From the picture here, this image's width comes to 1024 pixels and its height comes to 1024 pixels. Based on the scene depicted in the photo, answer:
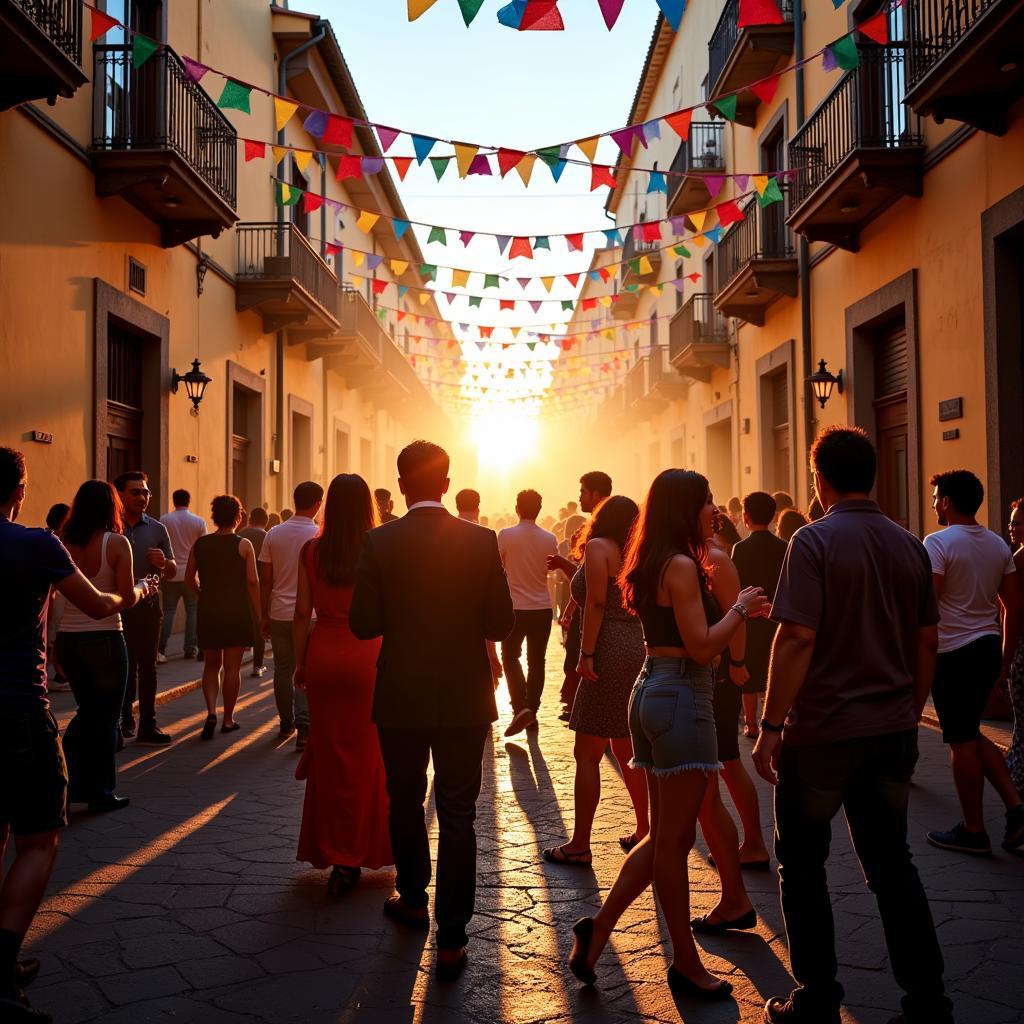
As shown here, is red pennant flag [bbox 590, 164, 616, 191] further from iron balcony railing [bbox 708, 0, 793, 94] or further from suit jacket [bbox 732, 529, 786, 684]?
suit jacket [bbox 732, 529, 786, 684]

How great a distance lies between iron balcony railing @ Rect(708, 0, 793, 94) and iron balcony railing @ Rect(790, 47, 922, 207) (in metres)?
3.29

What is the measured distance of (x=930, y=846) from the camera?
5.61 metres

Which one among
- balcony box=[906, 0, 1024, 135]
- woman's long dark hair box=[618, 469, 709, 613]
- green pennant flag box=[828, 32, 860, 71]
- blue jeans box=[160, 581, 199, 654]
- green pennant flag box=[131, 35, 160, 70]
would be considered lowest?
blue jeans box=[160, 581, 199, 654]

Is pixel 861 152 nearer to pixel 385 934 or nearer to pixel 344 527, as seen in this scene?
pixel 344 527

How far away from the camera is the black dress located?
354 inches

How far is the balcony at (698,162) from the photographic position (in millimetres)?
20206

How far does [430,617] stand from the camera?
4.27 meters

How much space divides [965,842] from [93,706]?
4.73m

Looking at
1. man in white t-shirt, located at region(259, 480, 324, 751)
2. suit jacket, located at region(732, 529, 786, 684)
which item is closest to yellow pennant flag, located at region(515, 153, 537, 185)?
man in white t-shirt, located at region(259, 480, 324, 751)

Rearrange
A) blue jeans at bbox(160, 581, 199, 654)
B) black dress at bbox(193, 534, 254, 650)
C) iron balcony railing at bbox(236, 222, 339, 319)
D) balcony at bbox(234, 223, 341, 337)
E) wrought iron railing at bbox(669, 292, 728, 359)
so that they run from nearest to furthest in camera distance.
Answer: black dress at bbox(193, 534, 254, 650) → blue jeans at bbox(160, 581, 199, 654) → balcony at bbox(234, 223, 341, 337) → iron balcony railing at bbox(236, 222, 339, 319) → wrought iron railing at bbox(669, 292, 728, 359)

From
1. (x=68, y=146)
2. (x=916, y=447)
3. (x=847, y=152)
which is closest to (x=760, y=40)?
(x=847, y=152)

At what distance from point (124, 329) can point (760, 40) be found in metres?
9.06

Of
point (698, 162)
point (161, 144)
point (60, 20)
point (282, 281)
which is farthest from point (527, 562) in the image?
point (698, 162)

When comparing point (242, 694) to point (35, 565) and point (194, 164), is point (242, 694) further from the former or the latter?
point (35, 565)
